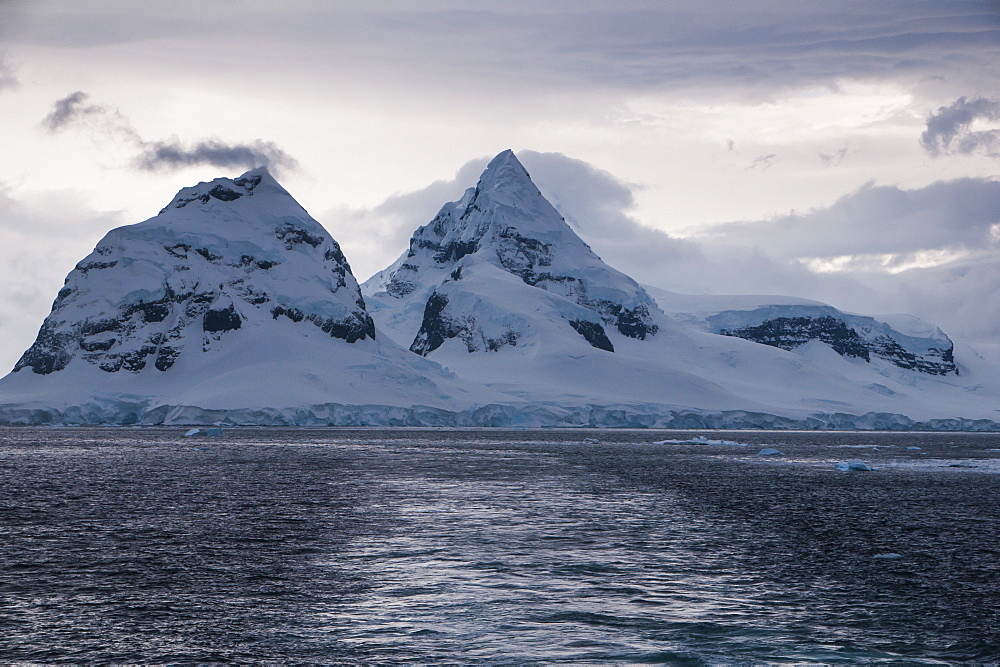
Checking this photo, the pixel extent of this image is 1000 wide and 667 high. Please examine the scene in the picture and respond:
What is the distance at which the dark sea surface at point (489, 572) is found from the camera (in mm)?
20922

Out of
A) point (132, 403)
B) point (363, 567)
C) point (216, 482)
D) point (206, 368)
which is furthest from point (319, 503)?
point (206, 368)

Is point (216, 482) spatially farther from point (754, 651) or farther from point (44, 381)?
point (44, 381)

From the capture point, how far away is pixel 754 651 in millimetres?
20422

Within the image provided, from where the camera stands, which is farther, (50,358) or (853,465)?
(50,358)

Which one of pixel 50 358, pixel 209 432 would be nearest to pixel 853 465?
pixel 209 432

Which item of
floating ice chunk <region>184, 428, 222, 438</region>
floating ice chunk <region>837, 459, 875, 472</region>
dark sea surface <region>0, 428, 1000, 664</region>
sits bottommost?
dark sea surface <region>0, 428, 1000, 664</region>

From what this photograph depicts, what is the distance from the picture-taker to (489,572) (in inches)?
1141

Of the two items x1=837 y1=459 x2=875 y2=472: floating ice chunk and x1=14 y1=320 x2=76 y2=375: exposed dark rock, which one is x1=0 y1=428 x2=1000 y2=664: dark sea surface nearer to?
x1=837 y1=459 x2=875 y2=472: floating ice chunk

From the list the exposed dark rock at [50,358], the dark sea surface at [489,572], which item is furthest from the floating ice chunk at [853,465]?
the exposed dark rock at [50,358]

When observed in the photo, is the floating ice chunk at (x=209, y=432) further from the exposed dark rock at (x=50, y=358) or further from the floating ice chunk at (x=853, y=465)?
the floating ice chunk at (x=853, y=465)

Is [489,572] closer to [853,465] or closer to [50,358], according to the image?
[853,465]

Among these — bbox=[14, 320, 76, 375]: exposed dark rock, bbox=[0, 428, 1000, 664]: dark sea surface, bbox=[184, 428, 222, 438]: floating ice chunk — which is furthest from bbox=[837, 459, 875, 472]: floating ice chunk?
bbox=[14, 320, 76, 375]: exposed dark rock

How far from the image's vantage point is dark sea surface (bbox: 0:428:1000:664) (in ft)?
68.6

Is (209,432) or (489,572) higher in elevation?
(209,432)
